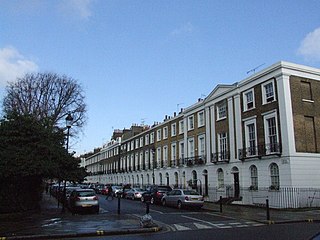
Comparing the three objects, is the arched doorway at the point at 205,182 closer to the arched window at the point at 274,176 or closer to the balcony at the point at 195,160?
the balcony at the point at 195,160

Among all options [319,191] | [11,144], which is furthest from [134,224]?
[319,191]

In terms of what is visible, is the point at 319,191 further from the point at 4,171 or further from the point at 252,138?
the point at 4,171

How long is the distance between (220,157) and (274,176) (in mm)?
7524

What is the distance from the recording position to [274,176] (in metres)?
25.7

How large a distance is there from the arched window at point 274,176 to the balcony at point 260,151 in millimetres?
1050

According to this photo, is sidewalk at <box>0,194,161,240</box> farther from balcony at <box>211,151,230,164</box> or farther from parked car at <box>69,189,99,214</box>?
balcony at <box>211,151,230,164</box>

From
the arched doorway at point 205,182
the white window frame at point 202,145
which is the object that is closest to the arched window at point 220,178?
the arched doorway at point 205,182

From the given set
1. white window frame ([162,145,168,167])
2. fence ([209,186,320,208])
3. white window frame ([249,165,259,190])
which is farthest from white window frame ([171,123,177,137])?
fence ([209,186,320,208])

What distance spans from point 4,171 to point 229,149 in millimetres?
19863

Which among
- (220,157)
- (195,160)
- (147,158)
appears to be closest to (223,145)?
(220,157)

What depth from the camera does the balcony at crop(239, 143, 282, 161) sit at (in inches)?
999

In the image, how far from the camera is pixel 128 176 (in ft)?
214

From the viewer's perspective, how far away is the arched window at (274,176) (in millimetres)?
25362

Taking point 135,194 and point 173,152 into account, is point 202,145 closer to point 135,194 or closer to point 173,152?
point 173,152
